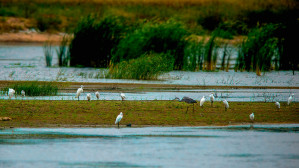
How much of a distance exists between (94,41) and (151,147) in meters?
22.2

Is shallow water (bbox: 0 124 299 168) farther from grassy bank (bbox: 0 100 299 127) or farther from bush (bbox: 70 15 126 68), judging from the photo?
bush (bbox: 70 15 126 68)

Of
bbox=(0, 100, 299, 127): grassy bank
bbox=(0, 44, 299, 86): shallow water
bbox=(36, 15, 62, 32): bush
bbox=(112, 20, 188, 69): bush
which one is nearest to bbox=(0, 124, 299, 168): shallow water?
bbox=(0, 100, 299, 127): grassy bank

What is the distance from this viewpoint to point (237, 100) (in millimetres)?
19984

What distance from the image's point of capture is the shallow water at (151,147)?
11.1m

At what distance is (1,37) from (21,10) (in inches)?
395

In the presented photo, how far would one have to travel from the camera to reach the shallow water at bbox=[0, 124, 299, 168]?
1110 centimetres

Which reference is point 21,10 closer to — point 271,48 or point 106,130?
point 271,48

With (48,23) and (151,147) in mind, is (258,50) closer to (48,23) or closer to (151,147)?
(151,147)

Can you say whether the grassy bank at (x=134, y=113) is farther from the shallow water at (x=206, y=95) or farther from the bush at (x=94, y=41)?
the bush at (x=94, y=41)

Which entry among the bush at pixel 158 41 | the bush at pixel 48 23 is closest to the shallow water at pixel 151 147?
the bush at pixel 158 41

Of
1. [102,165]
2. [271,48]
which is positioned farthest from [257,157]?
[271,48]

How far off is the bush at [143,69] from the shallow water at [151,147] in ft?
41.8

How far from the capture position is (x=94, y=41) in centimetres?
3406

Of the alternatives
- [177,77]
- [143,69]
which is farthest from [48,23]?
[143,69]
